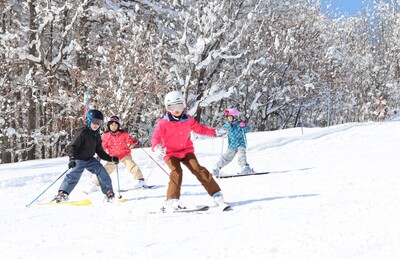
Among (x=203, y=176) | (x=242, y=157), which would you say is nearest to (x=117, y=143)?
(x=242, y=157)

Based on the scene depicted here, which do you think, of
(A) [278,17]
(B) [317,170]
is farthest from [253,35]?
(B) [317,170]

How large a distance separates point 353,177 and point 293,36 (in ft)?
51.1

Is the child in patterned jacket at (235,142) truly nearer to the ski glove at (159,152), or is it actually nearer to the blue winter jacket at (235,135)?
the blue winter jacket at (235,135)

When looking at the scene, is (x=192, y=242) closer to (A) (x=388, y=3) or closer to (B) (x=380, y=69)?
(B) (x=380, y=69)

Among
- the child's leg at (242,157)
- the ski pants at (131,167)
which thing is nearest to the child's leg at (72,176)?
the ski pants at (131,167)

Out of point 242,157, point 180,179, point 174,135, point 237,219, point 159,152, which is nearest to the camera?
point 237,219

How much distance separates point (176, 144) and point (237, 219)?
1.44 m

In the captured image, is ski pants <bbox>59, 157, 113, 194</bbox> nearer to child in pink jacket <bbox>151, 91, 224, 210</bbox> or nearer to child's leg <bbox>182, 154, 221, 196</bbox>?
child in pink jacket <bbox>151, 91, 224, 210</bbox>

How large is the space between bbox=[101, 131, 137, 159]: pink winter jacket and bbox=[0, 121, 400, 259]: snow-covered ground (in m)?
0.64

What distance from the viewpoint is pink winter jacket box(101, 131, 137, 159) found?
766 centimetres

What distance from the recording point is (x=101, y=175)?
6551 mm

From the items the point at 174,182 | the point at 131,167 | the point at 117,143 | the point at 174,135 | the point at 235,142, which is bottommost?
the point at 131,167

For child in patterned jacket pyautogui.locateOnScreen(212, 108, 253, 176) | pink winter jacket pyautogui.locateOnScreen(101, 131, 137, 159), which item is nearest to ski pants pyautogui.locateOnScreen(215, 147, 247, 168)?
child in patterned jacket pyautogui.locateOnScreen(212, 108, 253, 176)

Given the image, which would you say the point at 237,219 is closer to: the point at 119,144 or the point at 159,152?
the point at 159,152
